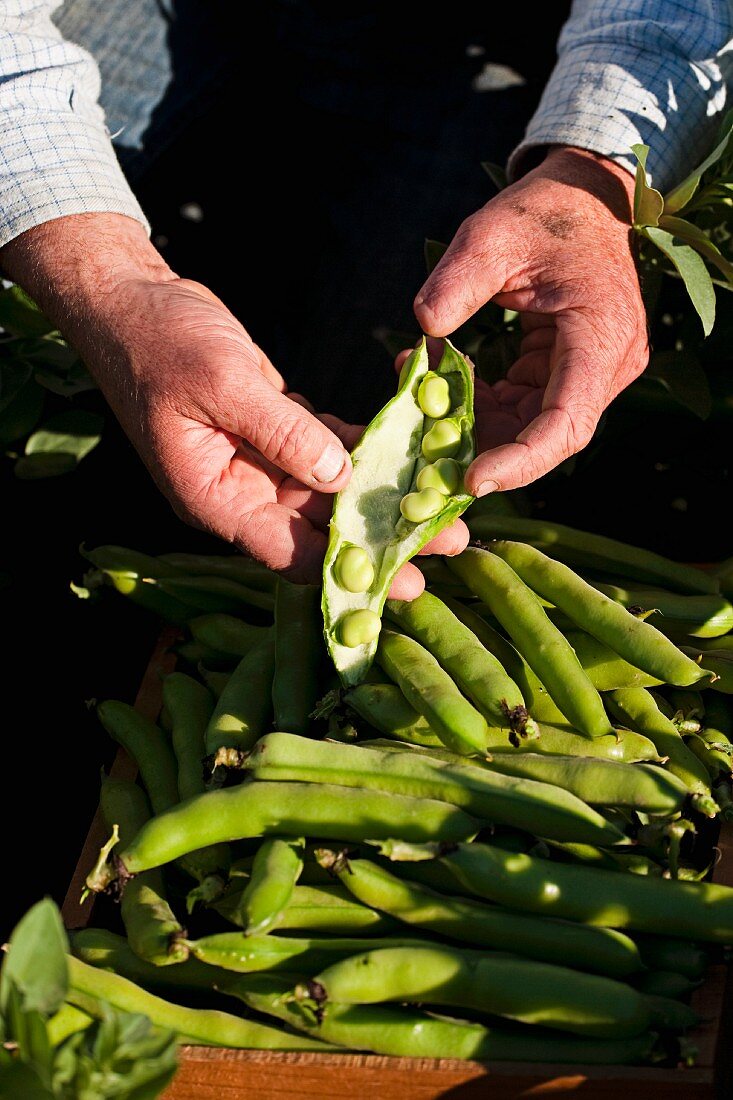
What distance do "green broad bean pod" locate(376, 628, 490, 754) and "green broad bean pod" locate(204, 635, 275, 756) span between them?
0.32 metres

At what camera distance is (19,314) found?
3.55 meters

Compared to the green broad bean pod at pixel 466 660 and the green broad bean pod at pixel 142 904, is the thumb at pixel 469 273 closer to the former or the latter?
the green broad bean pod at pixel 466 660

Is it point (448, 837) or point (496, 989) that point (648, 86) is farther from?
point (496, 989)

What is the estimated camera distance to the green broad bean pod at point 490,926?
180 centimetres

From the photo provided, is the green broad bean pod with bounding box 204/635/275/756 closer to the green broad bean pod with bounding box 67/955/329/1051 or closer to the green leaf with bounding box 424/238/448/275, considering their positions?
the green broad bean pod with bounding box 67/955/329/1051

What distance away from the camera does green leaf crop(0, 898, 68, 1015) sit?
1485 mm

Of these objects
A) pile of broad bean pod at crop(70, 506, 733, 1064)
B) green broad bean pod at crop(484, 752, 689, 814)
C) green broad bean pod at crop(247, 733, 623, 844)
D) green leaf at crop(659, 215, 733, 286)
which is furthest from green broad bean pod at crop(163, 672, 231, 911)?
green leaf at crop(659, 215, 733, 286)

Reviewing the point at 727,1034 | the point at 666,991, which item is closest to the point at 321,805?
the point at 666,991

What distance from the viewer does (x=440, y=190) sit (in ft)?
13.1

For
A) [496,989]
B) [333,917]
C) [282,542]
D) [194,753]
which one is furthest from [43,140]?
[496,989]

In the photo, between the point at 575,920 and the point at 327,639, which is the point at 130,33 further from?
the point at 575,920

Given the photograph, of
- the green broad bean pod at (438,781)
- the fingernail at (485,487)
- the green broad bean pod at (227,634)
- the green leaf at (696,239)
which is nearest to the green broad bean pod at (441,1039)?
the green broad bean pod at (438,781)

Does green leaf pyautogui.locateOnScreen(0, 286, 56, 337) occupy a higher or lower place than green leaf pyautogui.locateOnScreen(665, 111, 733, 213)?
lower

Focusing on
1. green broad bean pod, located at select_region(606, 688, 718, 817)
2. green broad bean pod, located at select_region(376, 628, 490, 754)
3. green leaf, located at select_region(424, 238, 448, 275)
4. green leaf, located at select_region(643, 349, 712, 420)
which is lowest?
green broad bean pod, located at select_region(606, 688, 718, 817)
